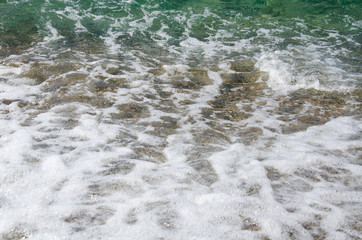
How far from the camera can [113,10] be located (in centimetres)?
923

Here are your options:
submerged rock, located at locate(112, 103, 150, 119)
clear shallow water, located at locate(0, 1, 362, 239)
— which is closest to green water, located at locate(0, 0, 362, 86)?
clear shallow water, located at locate(0, 1, 362, 239)

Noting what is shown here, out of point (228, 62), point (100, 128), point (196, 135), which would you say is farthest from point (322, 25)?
point (100, 128)

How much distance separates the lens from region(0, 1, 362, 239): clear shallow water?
217 centimetres

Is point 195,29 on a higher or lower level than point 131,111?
higher

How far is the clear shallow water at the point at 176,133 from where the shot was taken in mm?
2170

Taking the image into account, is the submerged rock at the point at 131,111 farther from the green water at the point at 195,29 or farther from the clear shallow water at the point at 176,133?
the green water at the point at 195,29

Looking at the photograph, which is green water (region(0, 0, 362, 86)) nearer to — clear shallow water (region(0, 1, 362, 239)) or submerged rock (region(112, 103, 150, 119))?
clear shallow water (region(0, 1, 362, 239))

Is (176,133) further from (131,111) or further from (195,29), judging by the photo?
(195,29)

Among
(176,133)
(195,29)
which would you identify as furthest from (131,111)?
(195,29)

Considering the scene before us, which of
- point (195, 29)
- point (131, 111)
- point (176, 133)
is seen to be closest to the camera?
point (176, 133)

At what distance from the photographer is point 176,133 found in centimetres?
354

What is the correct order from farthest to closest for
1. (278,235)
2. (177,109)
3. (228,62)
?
(228,62) < (177,109) < (278,235)

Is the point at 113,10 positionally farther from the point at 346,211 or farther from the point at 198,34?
the point at 346,211

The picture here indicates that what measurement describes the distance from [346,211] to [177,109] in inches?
98.7
